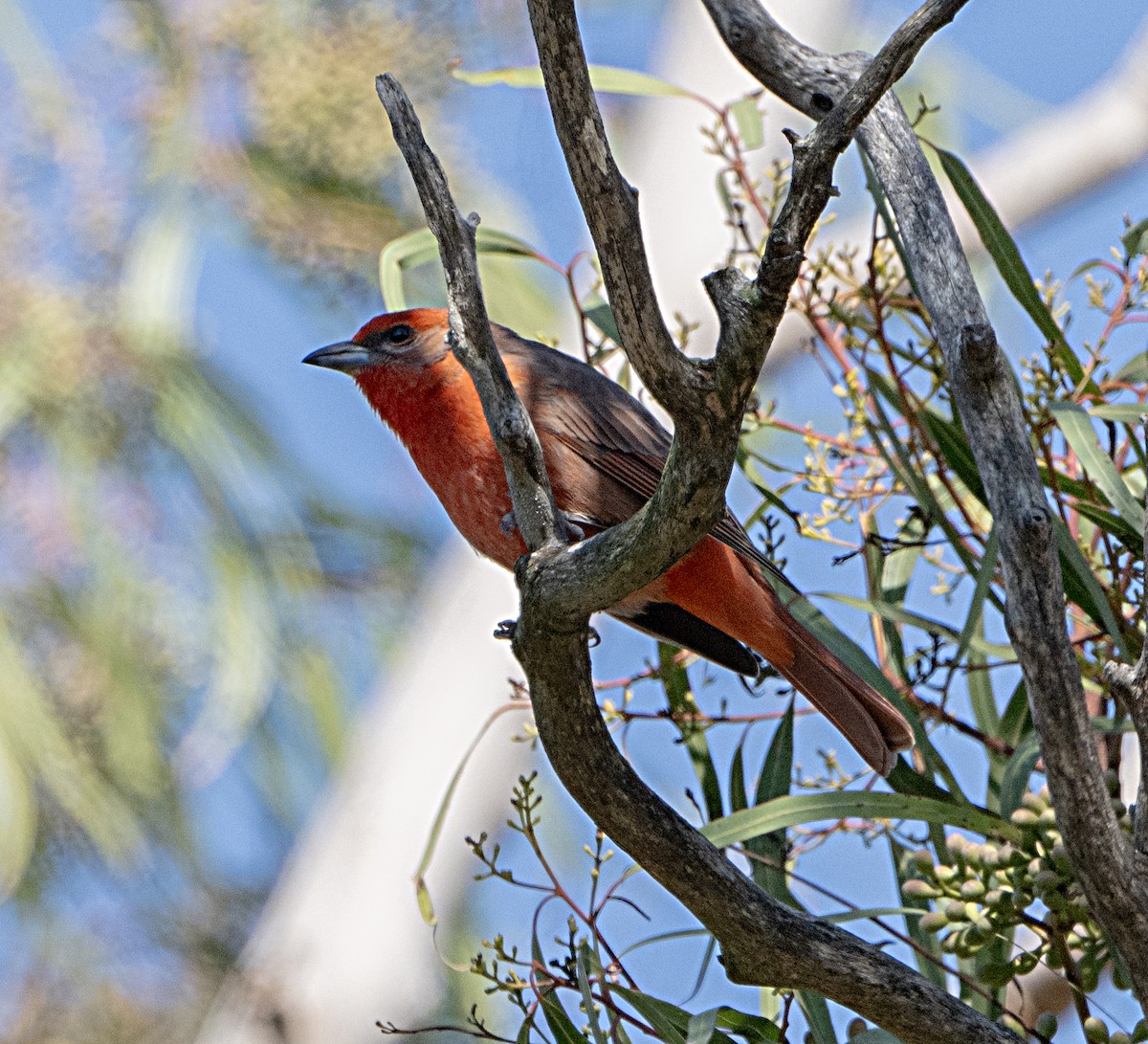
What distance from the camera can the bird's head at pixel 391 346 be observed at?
10.4 ft

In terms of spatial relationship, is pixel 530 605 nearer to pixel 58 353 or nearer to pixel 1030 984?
pixel 1030 984

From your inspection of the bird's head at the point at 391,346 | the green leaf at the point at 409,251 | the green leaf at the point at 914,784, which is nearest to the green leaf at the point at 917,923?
the green leaf at the point at 914,784

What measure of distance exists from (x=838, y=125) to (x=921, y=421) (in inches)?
40.4

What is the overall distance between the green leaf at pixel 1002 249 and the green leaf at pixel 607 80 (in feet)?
1.75

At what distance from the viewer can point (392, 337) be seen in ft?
10.8

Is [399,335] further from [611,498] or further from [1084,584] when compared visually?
[1084,584]

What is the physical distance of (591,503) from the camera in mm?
2869

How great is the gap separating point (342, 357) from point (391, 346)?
0.14 metres

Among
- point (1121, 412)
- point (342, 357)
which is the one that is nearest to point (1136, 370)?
point (1121, 412)

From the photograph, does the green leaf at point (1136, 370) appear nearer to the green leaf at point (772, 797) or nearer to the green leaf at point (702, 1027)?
the green leaf at point (772, 797)

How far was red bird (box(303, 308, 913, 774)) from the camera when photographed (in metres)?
2.80

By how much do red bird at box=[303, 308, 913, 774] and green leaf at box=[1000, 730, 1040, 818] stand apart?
453mm

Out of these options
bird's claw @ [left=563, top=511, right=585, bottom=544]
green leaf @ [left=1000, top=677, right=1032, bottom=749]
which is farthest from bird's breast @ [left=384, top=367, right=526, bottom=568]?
green leaf @ [left=1000, top=677, right=1032, bottom=749]

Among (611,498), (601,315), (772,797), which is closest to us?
(772,797)
